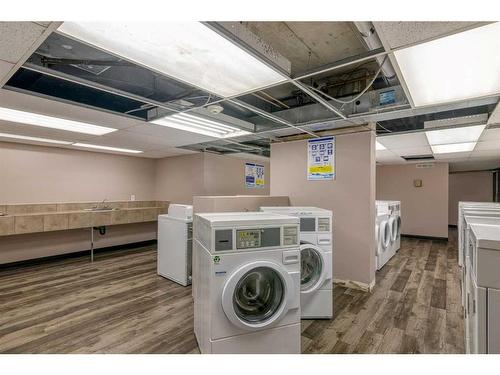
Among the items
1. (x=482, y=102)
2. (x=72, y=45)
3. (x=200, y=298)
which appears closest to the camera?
(x=72, y=45)

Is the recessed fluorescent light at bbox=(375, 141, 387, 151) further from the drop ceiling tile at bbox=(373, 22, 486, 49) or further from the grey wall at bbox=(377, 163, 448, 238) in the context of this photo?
the drop ceiling tile at bbox=(373, 22, 486, 49)

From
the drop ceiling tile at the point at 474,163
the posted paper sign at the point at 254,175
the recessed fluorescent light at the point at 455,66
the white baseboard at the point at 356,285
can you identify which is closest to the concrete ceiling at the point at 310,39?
the recessed fluorescent light at the point at 455,66

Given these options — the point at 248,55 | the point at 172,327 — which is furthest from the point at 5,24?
the point at 172,327

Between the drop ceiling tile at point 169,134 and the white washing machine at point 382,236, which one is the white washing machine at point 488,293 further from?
the drop ceiling tile at point 169,134

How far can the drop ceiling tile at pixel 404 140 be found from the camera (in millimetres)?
3848

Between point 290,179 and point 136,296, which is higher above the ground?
point 290,179

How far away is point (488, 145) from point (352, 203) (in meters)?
3.00

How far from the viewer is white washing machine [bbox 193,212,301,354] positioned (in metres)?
1.74

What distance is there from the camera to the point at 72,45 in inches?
74.0

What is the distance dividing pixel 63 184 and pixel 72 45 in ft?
13.4

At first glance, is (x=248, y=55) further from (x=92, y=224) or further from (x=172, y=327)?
(x=92, y=224)

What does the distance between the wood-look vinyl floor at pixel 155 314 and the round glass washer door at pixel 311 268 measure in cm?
36

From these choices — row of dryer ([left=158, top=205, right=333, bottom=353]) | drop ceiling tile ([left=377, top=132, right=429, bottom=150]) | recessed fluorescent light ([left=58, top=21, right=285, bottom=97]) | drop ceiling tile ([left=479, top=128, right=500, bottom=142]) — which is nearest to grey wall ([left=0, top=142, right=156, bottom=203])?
row of dryer ([left=158, top=205, right=333, bottom=353])

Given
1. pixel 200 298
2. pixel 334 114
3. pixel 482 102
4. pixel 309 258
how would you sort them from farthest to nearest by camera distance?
pixel 334 114 → pixel 309 258 → pixel 482 102 → pixel 200 298
